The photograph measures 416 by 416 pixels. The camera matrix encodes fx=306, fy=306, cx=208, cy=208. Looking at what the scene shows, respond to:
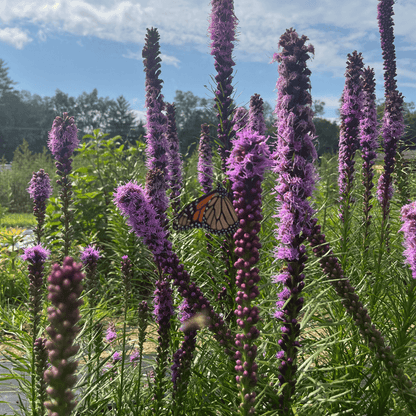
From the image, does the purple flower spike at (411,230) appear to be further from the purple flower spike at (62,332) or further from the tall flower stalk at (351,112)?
the tall flower stalk at (351,112)

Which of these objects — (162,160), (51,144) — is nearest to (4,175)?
(51,144)

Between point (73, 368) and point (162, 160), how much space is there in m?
4.33

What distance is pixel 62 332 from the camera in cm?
88

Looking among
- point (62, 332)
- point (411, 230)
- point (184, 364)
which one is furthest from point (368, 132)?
point (62, 332)

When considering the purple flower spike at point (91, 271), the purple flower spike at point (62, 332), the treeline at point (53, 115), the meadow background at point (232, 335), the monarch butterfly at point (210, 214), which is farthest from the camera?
the treeline at point (53, 115)

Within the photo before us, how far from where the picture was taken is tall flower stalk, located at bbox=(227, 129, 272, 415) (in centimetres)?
142

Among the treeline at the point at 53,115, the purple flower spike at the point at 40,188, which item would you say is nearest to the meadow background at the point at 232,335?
the purple flower spike at the point at 40,188

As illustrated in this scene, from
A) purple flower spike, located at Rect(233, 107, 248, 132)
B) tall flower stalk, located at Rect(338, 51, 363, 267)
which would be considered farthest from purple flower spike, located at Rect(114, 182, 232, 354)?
→ tall flower stalk, located at Rect(338, 51, 363, 267)

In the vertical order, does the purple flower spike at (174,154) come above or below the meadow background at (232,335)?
above

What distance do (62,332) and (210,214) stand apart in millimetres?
1824

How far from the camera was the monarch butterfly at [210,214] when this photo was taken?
101 inches

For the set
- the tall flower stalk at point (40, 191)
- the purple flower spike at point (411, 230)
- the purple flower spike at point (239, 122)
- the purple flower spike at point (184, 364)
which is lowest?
the purple flower spike at point (184, 364)

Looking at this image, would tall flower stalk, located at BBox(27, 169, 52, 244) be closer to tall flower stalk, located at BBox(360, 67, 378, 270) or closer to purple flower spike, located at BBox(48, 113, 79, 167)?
purple flower spike, located at BBox(48, 113, 79, 167)

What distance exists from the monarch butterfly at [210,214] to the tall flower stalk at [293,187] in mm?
832
